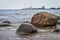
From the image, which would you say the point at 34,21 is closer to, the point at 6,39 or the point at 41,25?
the point at 41,25

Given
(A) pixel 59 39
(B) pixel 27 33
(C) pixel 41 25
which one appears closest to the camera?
(A) pixel 59 39

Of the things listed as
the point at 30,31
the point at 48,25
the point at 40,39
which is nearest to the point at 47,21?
the point at 48,25

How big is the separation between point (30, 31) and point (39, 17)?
3713mm

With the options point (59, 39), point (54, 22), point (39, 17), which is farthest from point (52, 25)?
point (59, 39)

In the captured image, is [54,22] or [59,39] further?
[54,22]

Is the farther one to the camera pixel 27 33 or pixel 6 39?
pixel 27 33

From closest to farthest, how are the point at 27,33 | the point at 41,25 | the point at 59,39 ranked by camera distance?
1. the point at 59,39
2. the point at 27,33
3. the point at 41,25

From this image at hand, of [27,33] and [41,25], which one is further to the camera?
[41,25]

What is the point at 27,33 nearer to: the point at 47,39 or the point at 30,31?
the point at 30,31

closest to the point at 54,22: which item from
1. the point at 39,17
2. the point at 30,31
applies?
the point at 39,17

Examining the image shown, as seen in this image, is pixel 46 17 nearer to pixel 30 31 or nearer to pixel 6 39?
pixel 30 31

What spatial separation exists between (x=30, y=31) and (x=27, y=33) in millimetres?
300

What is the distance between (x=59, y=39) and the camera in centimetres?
913

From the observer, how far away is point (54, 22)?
14469 millimetres
